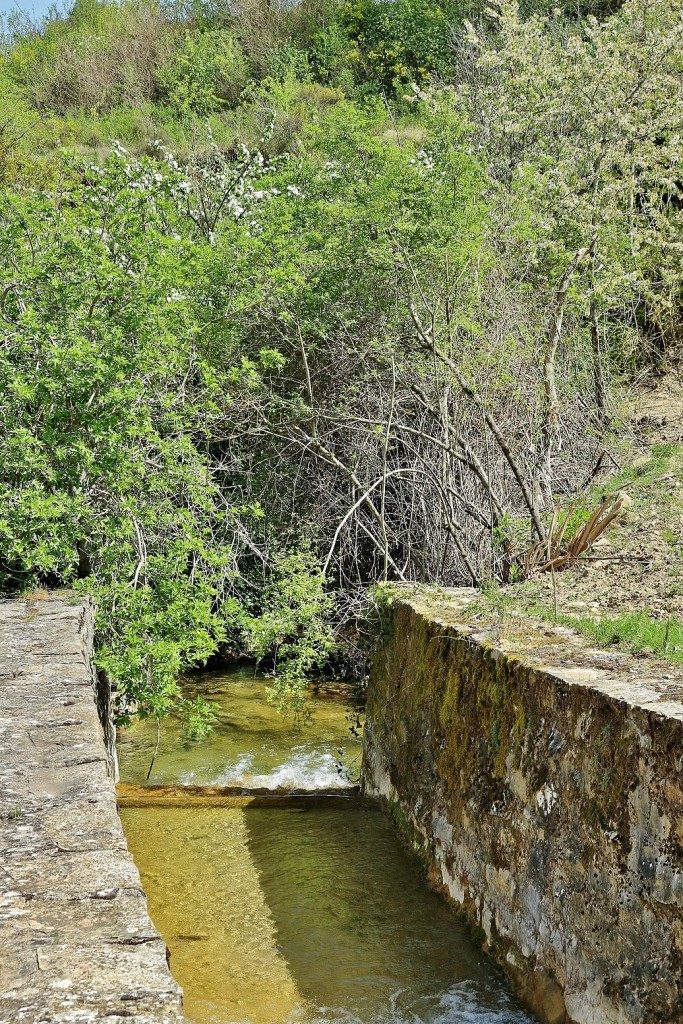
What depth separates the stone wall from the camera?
148 inches

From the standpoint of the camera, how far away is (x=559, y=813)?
458 centimetres

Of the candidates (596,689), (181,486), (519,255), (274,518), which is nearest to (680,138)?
(519,255)

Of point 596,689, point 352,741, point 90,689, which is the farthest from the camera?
point 352,741

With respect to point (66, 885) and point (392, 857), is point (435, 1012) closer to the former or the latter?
point (392, 857)

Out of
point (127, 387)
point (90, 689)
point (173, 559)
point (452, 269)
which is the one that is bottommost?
point (90, 689)

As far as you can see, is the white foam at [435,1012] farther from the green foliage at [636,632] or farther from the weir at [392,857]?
the green foliage at [636,632]

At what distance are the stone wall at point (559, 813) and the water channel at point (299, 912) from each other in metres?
0.28

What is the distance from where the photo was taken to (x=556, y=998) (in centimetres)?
450

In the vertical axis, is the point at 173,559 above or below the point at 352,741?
above

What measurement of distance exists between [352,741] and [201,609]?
11.7 ft

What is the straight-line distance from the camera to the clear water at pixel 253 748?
9578mm

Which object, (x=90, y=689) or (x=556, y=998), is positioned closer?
(x=556, y=998)

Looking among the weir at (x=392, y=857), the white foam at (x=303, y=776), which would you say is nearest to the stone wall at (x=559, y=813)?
the weir at (x=392, y=857)

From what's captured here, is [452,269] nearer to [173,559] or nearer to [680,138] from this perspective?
[173,559]
